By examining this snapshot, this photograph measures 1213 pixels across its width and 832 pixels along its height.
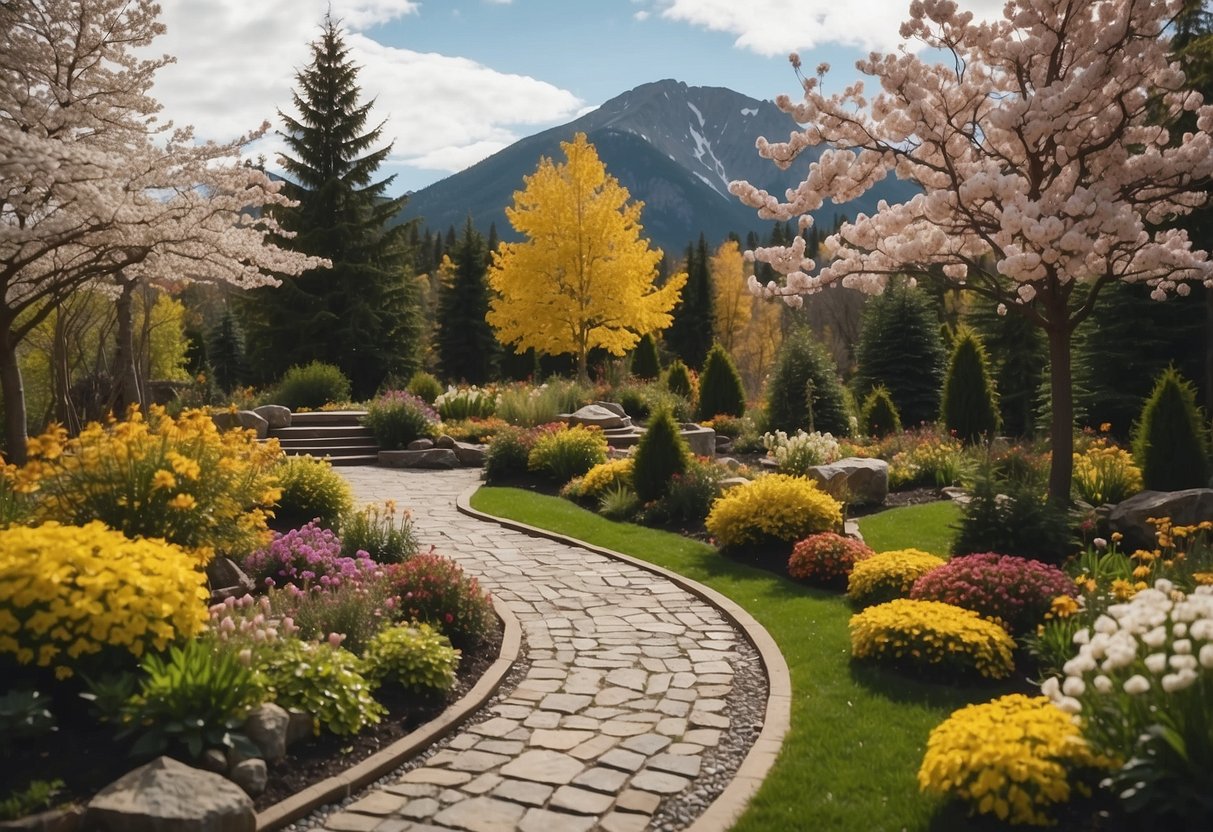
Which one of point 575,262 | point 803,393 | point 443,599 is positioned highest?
point 575,262

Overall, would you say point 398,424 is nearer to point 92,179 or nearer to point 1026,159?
point 92,179

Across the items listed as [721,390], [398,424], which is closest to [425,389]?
[398,424]

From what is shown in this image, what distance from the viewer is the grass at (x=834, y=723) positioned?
4.07 m

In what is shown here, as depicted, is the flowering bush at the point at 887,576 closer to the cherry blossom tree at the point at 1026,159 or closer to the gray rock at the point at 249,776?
the cherry blossom tree at the point at 1026,159

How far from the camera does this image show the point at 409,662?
5.43 m

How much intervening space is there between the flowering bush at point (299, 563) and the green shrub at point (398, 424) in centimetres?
994

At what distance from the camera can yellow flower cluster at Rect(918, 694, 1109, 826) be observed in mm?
3656

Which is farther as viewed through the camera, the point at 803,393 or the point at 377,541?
the point at 803,393

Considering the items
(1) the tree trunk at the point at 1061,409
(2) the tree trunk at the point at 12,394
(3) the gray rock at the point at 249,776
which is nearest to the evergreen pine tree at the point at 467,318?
(2) the tree trunk at the point at 12,394

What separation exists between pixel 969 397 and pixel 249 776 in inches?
600

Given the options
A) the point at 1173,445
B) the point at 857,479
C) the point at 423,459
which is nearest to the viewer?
the point at 1173,445

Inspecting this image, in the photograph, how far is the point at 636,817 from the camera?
4145mm

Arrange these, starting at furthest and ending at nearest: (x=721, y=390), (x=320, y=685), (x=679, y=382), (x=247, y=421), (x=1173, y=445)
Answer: (x=679, y=382) → (x=721, y=390) → (x=247, y=421) → (x=1173, y=445) → (x=320, y=685)

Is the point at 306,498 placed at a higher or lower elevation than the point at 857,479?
higher
